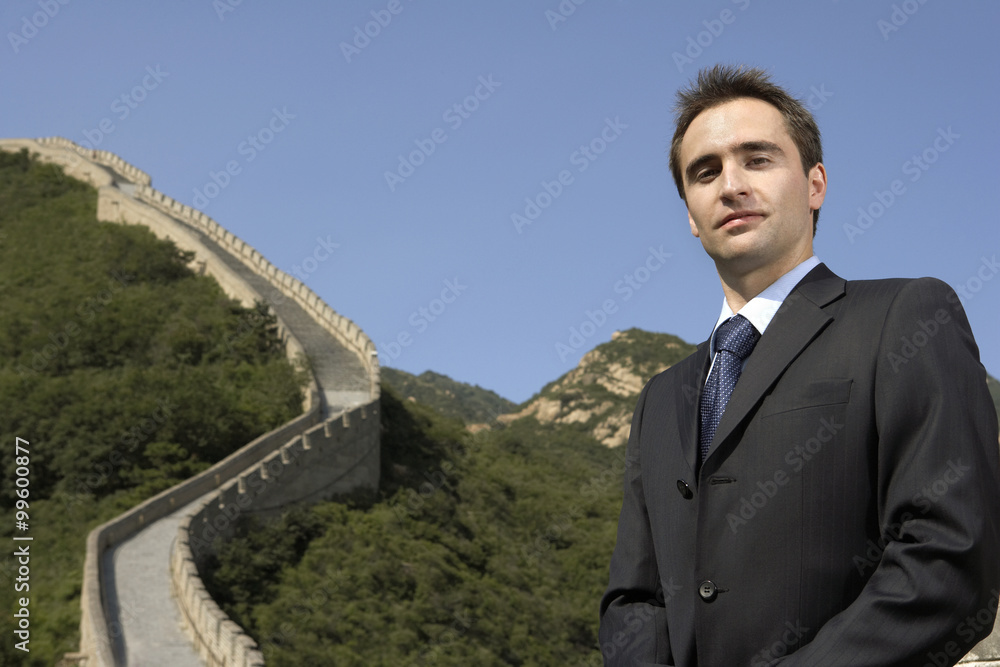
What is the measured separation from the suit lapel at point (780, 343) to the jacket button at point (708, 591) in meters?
0.26

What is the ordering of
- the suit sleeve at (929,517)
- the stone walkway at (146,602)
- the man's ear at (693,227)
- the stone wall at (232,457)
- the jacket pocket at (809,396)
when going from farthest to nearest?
the stone wall at (232,457) → the stone walkway at (146,602) → the man's ear at (693,227) → the jacket pocket at (809,396) → the suit sleeve at (929,517)

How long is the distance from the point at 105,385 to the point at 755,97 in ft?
84.6

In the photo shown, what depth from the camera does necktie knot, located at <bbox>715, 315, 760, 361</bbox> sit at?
2182 millimetres

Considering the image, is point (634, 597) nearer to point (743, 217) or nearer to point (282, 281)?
point (743, 217)

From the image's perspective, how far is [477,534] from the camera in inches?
1052

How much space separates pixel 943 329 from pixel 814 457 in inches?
13.3

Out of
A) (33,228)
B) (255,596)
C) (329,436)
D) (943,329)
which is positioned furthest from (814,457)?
(33,228)

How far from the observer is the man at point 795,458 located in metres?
1.74

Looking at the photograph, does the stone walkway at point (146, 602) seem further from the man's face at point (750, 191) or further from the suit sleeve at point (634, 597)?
the man's face at point (750, 191)

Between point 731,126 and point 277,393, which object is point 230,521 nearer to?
point 277,393

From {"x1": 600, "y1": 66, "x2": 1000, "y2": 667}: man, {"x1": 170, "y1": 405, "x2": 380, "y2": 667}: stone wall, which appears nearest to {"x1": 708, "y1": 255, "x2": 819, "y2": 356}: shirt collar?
{"x1": 600, "y1": 66, "x2": 1000, "y2": 667}: man

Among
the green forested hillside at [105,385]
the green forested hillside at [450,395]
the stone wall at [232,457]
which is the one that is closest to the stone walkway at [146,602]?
the stone wall at [232,457]

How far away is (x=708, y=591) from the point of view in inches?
79.7

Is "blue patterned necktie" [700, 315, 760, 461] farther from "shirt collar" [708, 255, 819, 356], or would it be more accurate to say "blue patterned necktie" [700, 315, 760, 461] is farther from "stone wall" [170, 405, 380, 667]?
"stone wall" [170, 405, 380, 667]
